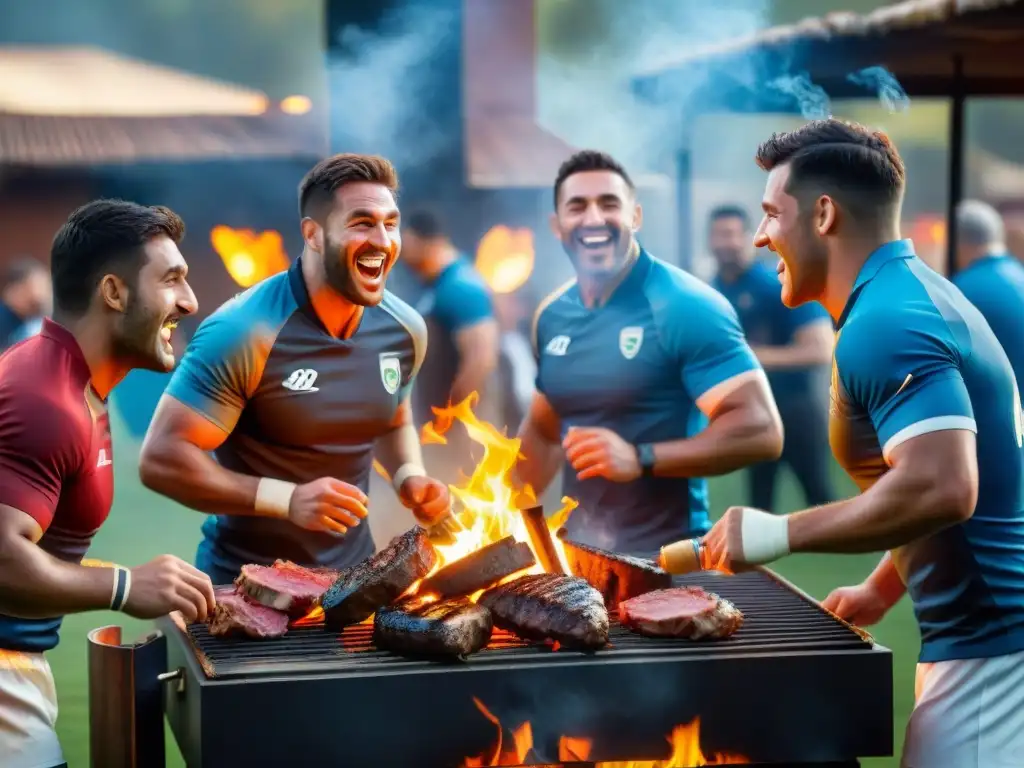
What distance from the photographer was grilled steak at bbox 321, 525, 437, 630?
3.59 meters

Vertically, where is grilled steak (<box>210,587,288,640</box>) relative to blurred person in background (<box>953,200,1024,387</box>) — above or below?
below

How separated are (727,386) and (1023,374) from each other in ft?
7.83

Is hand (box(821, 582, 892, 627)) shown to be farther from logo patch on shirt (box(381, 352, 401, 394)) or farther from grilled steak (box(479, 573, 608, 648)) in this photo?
logo patch on shirt (box(381, 352, 401, 394))

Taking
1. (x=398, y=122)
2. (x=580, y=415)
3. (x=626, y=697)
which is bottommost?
(x=626, y=697)

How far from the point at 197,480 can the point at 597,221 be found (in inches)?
75.0

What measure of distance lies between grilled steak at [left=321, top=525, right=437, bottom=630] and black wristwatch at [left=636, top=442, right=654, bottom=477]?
127 centimetres

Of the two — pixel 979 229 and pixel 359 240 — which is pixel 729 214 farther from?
pixel 359 240

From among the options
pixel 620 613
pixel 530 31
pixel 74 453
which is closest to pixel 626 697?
pixel 620 613

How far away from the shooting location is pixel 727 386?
15.6 feet

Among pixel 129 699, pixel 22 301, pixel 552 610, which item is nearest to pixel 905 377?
pixel 552 610

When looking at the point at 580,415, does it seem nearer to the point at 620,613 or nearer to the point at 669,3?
the point at 620,613

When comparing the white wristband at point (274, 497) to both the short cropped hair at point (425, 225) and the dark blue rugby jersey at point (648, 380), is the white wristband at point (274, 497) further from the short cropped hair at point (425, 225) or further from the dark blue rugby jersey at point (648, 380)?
the short cropped hair at point (425, 225)

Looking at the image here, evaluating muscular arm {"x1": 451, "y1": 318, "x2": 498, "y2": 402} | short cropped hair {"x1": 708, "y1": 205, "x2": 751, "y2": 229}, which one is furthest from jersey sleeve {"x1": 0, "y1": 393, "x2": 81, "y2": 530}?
A: short cropped hair {"x1": 708, "y1": 205, "x2": 751, "y2": 229}

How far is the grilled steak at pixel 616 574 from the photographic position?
379 centimetres
